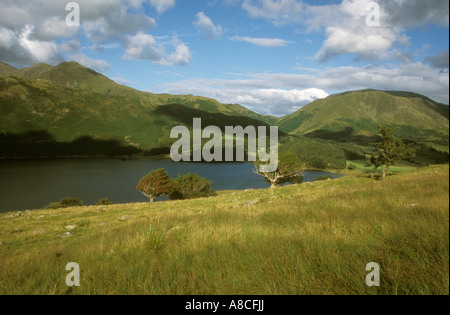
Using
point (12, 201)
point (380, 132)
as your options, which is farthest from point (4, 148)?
point (380, 132)

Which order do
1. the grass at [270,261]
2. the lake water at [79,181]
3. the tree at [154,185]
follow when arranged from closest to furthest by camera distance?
1. the grass at [270,261]
2. the tree at [154,185]
3. the lake water at [79,181]

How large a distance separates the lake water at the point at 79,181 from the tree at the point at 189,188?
31680 millimetres

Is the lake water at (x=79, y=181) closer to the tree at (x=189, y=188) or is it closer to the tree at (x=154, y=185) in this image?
the tree at (x=189, y=188)

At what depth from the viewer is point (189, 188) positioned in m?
79.6

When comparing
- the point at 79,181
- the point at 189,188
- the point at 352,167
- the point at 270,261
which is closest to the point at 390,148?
the point at 270,261

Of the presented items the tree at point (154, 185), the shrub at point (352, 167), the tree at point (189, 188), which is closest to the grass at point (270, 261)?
the tree at point (154, 185)

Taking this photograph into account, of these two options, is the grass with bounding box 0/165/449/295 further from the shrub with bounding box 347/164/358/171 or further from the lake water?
the shrub with bounding box 347/164/358/171

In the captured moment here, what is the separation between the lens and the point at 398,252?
3488 mm

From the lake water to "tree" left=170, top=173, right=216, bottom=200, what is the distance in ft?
104

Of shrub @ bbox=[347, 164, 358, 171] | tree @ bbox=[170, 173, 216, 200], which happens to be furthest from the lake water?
shrub @ bbox=[347, 164, 358, 171]

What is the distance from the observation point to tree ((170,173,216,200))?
258 ft

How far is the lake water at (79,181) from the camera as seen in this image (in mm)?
97500
